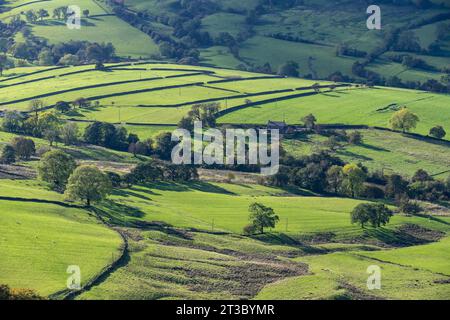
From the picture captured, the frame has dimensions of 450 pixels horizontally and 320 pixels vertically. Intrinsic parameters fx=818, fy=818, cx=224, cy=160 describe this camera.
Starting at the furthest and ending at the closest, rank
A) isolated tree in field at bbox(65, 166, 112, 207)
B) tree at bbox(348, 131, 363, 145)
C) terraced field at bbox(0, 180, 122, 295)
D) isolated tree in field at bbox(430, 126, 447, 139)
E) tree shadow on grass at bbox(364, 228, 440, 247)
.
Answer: isolated tree in field at bbox(430, 126, 447, 139), tree at bbox(348, 131, 363, 145), isolated tree in field at bbox(65, 166, 112, 207), tree shadow on grass at bbox(364, 228, 440, 247), terraced field at bbox(0, 180, 122, 295)

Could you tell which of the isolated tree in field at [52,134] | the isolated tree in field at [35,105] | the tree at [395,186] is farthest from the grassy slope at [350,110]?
the isolated tree in field at [35,105]

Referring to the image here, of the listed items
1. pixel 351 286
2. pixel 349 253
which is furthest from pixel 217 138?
pixel 351 286

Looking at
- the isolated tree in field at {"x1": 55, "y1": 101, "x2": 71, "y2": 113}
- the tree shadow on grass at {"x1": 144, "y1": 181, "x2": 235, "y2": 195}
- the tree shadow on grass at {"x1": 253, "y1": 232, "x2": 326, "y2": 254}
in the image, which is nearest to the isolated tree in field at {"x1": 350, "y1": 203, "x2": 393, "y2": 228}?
the tree shadow on grass at {"x1": 253, "y1": 232, "x2": 326, "y2": 254}

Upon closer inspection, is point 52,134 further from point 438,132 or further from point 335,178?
point 438,132

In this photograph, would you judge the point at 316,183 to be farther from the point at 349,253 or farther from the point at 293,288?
the point at 293,288

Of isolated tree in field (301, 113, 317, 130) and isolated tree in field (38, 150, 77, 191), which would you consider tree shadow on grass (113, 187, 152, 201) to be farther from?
isolated tree in field (301, 113, 317, 130)

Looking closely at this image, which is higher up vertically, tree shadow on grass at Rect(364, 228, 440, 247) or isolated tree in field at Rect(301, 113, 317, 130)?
isolated tree in field at Rect(301, 113, 317, 130)

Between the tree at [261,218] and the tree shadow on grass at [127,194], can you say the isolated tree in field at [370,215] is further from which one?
the tree shadow on grass at [127,194]
